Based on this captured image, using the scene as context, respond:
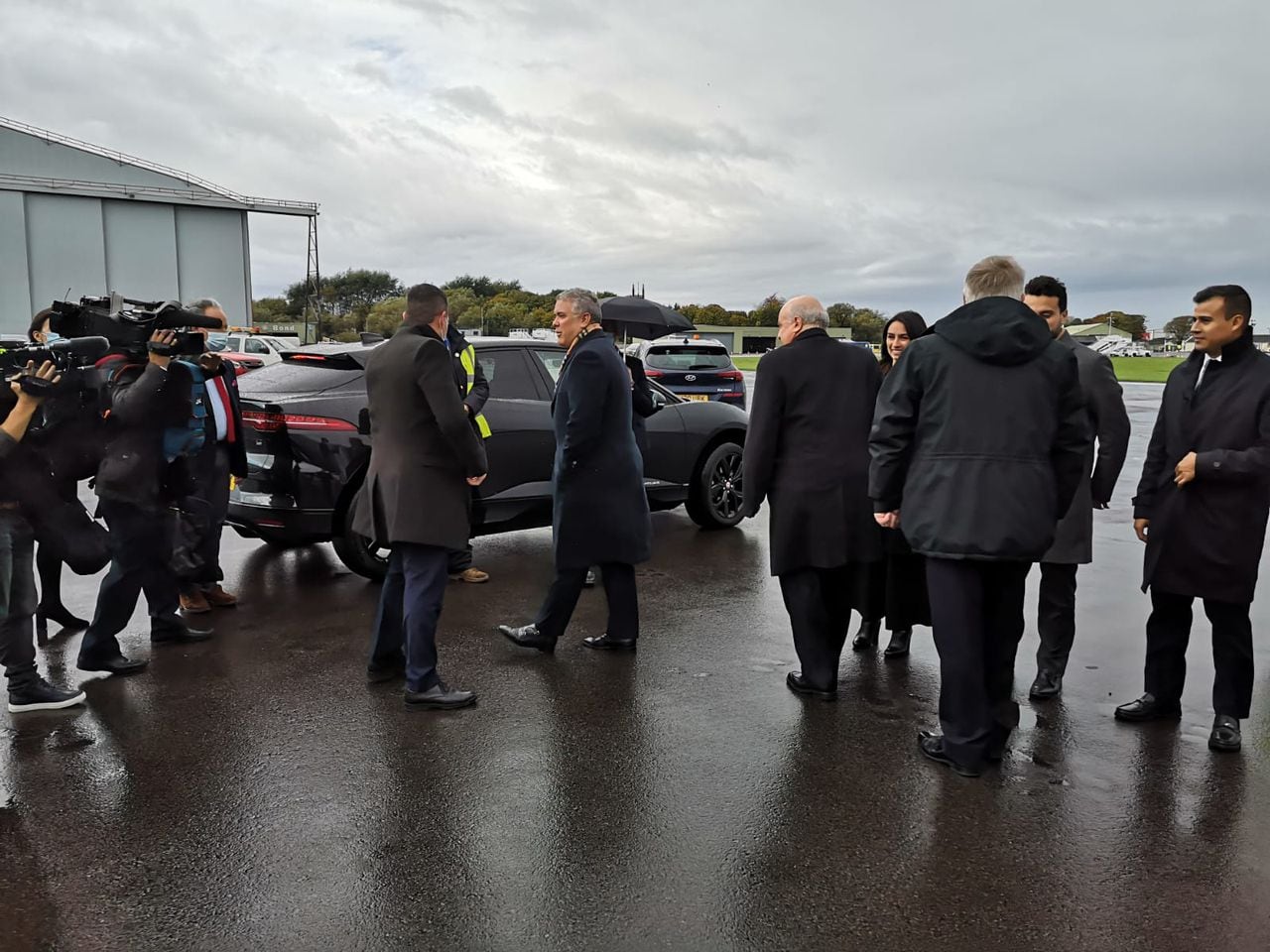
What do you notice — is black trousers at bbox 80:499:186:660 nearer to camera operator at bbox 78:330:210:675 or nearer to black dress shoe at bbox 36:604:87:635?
camera operator at bbox 78:330:210:675

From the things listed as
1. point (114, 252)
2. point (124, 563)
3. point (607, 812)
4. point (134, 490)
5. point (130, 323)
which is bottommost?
point (607, 812)

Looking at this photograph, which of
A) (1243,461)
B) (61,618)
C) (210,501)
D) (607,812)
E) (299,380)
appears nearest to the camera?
(607,812)

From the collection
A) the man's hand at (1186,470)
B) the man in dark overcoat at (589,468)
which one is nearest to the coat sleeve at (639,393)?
the man in dark overcoat at (589,468)

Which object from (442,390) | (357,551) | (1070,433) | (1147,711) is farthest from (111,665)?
(1147,711)

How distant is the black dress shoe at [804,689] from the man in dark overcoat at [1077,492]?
0.99 meters

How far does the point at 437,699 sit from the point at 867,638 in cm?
246

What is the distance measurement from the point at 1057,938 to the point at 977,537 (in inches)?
55.1

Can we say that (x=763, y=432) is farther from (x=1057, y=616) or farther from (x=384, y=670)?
(x=384, y=670)

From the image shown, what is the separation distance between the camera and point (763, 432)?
183 inches

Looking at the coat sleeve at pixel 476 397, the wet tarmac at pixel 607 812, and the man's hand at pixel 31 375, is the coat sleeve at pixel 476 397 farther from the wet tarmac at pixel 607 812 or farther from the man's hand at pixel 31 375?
the man's hand at pixel 31 375

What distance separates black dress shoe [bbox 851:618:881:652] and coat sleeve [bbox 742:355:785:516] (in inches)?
52.1

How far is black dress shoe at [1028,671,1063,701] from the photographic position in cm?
477

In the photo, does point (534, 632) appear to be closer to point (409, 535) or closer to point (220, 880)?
point (409, 535)

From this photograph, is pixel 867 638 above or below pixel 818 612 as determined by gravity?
below
